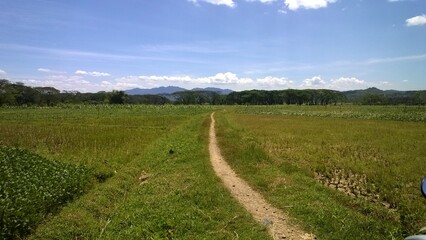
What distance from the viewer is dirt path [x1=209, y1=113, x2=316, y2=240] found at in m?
7.71

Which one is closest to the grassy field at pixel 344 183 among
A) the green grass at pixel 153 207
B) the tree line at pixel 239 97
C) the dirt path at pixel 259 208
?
the dirt path at pixel 259 208

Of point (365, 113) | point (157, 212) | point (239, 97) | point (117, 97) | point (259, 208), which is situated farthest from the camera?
point (239, 97)

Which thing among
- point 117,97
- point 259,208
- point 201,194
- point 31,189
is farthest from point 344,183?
point 117,97

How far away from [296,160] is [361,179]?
3961mm

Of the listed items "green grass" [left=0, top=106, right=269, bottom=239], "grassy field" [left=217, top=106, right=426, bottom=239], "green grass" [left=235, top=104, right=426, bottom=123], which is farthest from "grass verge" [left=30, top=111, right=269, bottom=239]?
"green grass" [left=235, top=104, right=426, bottom=123]

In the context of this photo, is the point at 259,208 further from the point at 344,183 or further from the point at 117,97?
the point at 117,97

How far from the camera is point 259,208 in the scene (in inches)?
369

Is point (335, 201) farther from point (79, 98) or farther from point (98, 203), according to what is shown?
point (79, 98)

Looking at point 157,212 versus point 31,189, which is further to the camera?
point 31,189

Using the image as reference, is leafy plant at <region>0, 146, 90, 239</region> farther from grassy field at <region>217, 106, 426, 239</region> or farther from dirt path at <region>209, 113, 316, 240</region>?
grassy field at <region>217, 106, 426, 239</region>

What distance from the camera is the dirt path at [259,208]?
25.3 ft

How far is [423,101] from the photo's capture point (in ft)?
449

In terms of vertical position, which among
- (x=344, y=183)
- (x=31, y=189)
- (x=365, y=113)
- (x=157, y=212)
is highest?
(x=31, y=189)

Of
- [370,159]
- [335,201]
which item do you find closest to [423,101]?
[370,159]
